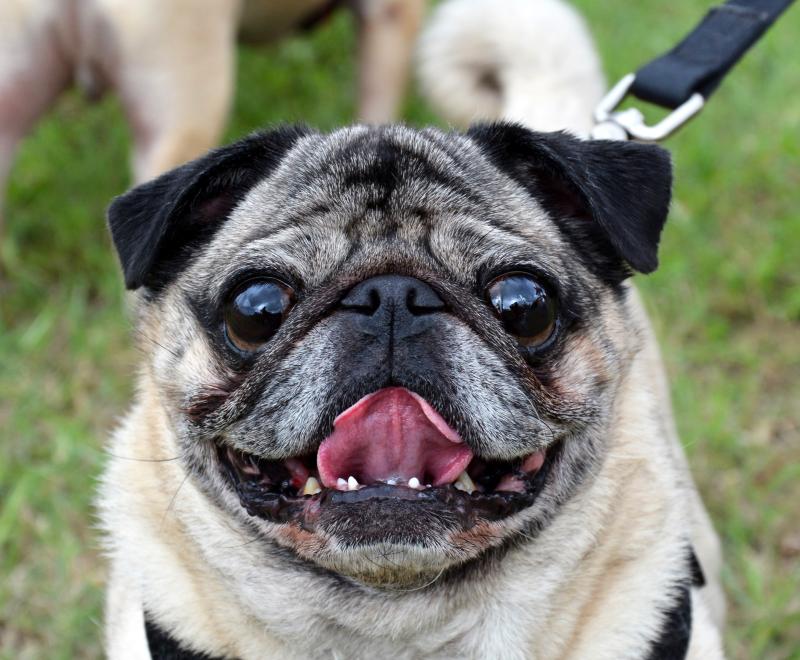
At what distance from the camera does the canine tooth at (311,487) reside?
2172 millimetres

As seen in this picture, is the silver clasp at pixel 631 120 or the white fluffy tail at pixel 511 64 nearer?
the silver clasp at pixel 631 120

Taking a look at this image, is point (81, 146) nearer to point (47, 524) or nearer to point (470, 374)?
point (47, 524)

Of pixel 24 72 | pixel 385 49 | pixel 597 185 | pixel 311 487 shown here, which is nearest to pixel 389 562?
pixel 311 487

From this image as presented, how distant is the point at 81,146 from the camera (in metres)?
5.84

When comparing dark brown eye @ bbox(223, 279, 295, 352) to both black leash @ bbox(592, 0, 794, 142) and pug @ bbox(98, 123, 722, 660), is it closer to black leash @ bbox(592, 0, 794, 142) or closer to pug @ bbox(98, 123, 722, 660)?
pug @ bbox(98, 123, 722, 660)

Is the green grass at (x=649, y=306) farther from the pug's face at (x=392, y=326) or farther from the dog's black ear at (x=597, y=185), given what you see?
the dog's black ear at (x=597, y=185)

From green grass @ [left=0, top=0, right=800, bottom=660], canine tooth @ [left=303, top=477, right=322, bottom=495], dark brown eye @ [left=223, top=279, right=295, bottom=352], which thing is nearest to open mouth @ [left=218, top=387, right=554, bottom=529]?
canine tooth @ [left=303, top=477, right=322, bottom=495]

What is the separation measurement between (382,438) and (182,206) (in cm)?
80

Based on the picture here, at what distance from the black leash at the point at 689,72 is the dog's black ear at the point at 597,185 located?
0.65 metres

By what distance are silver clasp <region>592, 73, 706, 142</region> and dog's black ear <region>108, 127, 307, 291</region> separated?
1.06m

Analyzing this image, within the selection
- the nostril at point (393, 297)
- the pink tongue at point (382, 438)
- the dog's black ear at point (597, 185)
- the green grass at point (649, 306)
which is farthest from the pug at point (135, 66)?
the pink tongue at point (382, 438)

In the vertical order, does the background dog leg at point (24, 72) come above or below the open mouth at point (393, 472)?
below

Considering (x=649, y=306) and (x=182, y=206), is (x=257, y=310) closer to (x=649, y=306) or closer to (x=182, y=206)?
(x=182, y=206)

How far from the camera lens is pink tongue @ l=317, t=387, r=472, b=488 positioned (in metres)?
2.08
